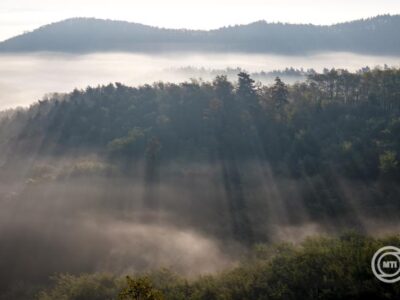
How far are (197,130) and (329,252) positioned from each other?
3831 inches

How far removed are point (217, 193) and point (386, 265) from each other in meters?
73.3

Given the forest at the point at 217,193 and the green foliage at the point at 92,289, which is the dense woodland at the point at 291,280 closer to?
the green foliage at the point at 92,289

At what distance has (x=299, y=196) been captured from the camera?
114 meters

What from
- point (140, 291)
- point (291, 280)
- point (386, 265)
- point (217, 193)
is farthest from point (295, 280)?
point (217, 193)

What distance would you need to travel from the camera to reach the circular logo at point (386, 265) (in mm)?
47250

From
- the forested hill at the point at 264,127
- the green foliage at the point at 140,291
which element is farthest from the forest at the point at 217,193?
the forested hill at the point at 264,127

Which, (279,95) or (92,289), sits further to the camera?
(279,95)

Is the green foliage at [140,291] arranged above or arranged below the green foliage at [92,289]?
above

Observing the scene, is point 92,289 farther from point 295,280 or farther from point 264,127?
point 264,127

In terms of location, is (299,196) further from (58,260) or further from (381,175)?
(58,260)

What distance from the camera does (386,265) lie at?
4859 cm

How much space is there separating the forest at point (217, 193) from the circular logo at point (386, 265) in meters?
0.89

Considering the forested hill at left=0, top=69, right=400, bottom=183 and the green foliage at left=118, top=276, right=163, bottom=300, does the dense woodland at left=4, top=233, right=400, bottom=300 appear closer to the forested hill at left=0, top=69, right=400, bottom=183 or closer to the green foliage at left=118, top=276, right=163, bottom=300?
the green foliage at left=118, top=276, right=163, bottom=300

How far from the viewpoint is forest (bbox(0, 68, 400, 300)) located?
59.4 m
